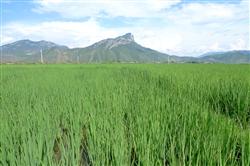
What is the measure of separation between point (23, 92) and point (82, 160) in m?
3.08

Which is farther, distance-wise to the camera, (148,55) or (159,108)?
(148,55)

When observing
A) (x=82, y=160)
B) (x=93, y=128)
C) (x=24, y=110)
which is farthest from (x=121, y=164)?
(x=24, y=110)

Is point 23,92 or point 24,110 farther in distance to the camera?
point 23,92

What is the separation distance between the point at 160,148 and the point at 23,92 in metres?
4.05

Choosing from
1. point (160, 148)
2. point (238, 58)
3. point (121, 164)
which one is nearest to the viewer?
point (121, 164)

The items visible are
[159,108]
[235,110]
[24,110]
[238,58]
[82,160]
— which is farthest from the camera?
[238,58]

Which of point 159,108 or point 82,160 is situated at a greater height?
point 159,108

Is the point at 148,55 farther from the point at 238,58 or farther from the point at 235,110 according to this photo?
the point at 235,110

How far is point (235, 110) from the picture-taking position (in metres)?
5.02

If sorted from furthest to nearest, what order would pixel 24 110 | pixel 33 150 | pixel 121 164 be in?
pixel 24 110 → pixel 33 150 → pixel 121 164

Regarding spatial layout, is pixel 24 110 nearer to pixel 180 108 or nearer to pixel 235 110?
pixel 180 108

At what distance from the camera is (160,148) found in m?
2.64

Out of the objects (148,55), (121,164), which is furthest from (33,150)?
(148,55)

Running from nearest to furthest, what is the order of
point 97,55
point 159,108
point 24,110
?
point 159,108 < point 24,110 < point 97,55
